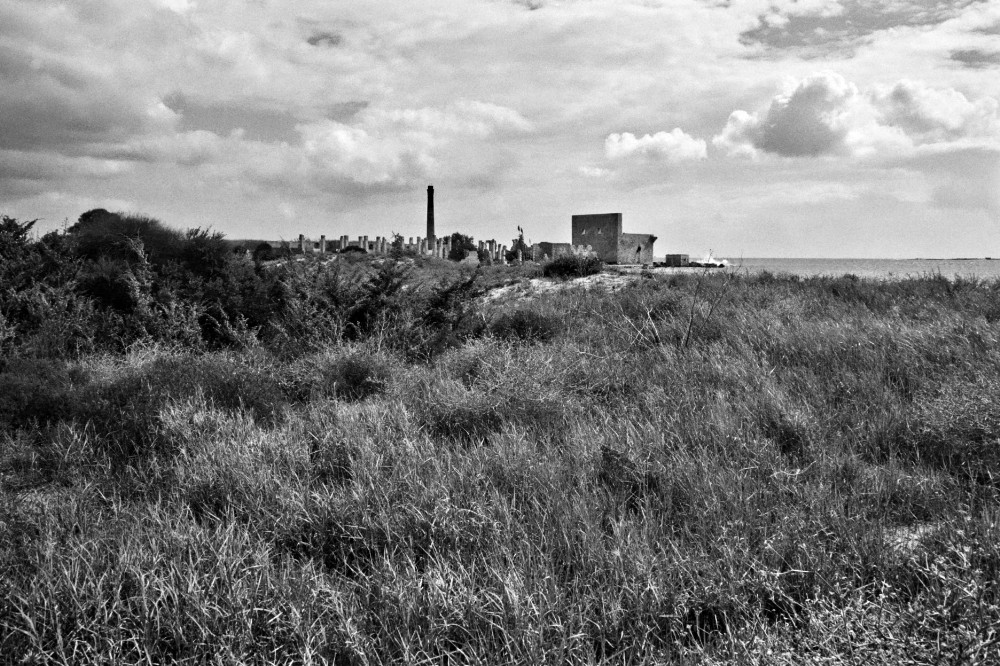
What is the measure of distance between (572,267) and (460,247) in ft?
22.3

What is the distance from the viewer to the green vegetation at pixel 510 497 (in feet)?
7.93

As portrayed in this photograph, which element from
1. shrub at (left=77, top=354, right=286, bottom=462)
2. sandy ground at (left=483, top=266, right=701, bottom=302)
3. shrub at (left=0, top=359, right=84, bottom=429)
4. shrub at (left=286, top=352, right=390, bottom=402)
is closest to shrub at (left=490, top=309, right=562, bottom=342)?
shrub at (left=286, top=352, right=390, bottom=402)

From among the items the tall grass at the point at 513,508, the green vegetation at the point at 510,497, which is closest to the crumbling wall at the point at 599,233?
the green vegetation at the point at 510,497

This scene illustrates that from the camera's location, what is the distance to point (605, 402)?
542 cm

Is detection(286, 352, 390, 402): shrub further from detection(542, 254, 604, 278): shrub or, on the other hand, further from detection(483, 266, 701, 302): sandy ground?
detection(542, 254, 604, 278): shrub

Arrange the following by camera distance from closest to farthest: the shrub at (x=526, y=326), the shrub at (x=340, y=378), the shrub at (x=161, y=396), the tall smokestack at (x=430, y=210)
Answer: the shrub at (x=161, y=396) → the shrub at (x=340, y=378) → the shrub at (x=526, y=326) → the tall smokestack at (x=430, y=210)

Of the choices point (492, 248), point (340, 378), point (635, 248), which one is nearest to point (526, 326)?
point (340, 378)

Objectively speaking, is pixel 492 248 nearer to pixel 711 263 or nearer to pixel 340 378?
pixel 711 263

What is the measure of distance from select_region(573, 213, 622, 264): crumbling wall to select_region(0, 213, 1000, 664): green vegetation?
27.1 feet

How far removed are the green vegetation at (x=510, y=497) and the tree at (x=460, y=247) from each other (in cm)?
970

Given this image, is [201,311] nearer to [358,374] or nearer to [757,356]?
[358,374]

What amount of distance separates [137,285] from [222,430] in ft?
14.8

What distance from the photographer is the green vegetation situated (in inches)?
95.1

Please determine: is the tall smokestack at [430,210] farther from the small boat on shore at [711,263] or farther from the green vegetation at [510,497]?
the green vegetation at [510,497]
